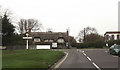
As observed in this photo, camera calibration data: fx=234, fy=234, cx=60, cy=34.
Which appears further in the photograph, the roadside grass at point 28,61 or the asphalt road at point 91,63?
the roadside grass at point 28,61

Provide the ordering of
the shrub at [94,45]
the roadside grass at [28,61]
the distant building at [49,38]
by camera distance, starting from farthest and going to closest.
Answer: the distant building at [49,38]
the shrub at [94,45]
the roadside grass at [28,61]

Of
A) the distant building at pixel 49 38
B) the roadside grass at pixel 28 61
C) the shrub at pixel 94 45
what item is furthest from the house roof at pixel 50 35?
the roadside grass at pixel 28 61

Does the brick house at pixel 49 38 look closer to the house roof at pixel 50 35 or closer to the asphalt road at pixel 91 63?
the house roof at pixel 50 35

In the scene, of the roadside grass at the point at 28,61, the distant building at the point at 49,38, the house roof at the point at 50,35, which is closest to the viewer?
the roadside grass at the point at 28,61

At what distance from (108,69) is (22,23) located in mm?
80666

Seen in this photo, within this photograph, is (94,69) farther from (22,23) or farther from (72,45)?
(22,23)

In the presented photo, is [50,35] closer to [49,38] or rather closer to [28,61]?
[49,38]

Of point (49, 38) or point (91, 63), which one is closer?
point (91, 63)

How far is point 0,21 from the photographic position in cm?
5753

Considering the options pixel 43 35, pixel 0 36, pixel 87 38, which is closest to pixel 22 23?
pixel 43 35

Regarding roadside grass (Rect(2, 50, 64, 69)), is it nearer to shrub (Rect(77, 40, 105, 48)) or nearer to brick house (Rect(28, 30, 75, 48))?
shrub (Rect(77, 40, 105, 48))

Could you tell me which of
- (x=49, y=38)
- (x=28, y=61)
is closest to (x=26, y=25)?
(x=49, y=38)

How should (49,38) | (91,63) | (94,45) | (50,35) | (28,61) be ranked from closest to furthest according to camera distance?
1. (91,63)
2. (28,61)
3. (94,45)
4. (49,38)
5. (50,35)

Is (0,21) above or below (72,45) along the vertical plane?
above
